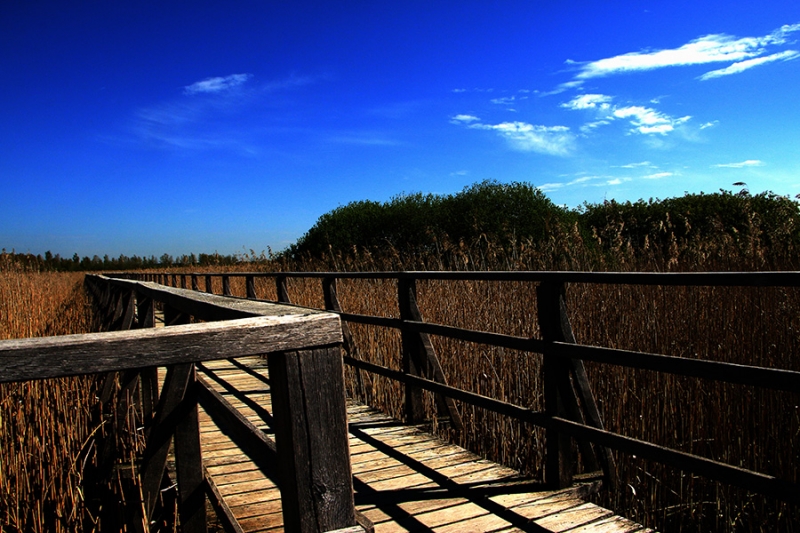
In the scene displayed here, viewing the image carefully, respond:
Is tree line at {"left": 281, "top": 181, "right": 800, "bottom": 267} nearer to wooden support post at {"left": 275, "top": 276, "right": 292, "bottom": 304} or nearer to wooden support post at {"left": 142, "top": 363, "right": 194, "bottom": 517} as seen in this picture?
wooden support post at {"left": 275, "top": 276, "right": 292, "bottom": 304}

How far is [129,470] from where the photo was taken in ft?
12.7

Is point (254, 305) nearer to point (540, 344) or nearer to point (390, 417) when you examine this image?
point (540, 344)

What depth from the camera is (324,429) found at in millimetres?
1170

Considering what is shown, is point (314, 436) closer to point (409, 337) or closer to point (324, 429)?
point (324, 429)

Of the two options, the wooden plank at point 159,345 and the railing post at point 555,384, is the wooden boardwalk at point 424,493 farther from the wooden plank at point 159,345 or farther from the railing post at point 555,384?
the wooden plank at point 159,345

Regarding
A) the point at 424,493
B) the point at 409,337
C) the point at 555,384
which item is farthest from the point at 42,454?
the point at 555,384

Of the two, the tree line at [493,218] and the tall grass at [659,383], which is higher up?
the tree line at [493,218]

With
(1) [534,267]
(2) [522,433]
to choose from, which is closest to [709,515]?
(2) [522,433]

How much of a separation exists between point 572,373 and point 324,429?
2.11 meters

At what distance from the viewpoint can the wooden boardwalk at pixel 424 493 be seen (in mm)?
2670

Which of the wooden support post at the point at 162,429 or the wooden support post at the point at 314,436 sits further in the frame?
the wooden support post at the point at 162,429

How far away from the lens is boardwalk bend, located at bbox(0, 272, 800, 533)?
1.15 meters

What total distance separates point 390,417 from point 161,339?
3.67 metres

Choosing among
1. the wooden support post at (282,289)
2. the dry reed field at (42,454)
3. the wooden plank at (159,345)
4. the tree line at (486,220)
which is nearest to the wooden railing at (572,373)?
the wooden plank at (159,345)
